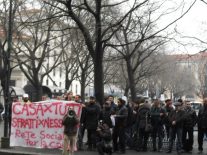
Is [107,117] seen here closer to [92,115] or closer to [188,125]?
[92,115]

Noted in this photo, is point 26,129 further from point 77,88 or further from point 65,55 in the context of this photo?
point 77,88

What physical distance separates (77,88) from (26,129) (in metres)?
82.4

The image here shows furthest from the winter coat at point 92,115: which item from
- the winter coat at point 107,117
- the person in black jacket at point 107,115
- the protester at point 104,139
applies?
the protester at point 104,139

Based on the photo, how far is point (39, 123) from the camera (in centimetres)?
1694

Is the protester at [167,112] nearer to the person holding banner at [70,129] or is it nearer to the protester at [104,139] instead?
the protester at [104,139]

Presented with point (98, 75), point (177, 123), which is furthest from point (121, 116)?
point (98, 75)

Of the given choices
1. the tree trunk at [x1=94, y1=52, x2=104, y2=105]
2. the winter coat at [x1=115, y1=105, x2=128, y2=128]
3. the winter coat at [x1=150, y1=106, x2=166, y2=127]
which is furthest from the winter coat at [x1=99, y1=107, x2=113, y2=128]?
the tree trunk at [x1=94, y1=52, x2=104, y2=105]

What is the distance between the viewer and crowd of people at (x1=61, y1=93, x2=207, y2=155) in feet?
52.7

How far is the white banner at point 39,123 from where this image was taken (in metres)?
16.7

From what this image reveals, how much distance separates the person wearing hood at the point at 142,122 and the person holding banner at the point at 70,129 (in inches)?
111

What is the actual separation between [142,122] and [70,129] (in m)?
3.04

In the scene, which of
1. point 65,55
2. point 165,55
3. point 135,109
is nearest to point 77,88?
point 165,55

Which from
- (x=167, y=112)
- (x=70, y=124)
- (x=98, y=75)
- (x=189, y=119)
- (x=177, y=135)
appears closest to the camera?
(x=70, y=124)

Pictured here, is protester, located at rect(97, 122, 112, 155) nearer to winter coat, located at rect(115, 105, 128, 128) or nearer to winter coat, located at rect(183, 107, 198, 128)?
winter coat, located at rect(115, 105, 128, 128)
